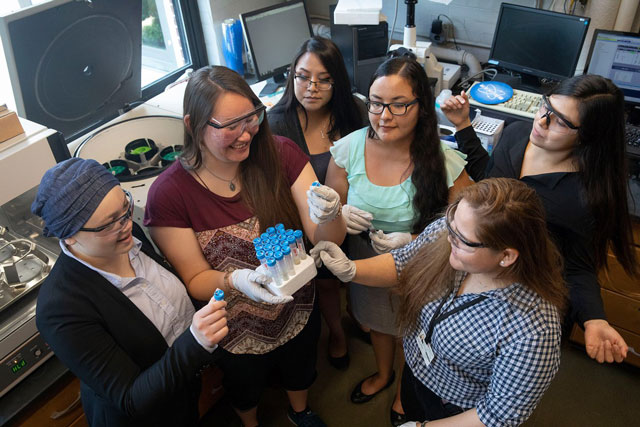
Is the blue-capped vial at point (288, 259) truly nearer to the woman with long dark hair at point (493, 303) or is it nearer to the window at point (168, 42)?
Result: the woman with long dark hair at point (493, 303)

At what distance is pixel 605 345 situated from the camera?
1314 millimetres

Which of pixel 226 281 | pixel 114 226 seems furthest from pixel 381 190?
pixel 114 226

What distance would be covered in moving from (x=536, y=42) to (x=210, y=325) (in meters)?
2.22

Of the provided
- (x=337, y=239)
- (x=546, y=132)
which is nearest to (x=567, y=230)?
(x=546, y=132)

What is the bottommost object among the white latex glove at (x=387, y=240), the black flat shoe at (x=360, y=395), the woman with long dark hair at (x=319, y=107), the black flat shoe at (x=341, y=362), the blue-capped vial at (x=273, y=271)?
the black flat shoe at (x=360, y=395)

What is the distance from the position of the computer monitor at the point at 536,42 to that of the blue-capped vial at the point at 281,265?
6.36ft

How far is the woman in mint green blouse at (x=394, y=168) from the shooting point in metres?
1.63

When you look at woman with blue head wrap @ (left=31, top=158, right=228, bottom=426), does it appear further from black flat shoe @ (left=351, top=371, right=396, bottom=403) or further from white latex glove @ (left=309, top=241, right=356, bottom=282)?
black flat shoe @ (left=351, top=371, right=396, bottom=403)

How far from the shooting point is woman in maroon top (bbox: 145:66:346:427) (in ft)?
4.55

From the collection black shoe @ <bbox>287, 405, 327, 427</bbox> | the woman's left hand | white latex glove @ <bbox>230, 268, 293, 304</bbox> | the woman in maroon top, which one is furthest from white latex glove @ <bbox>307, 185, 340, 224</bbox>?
black shoe @ <bbox>287, 405, 327, 427</bbox>

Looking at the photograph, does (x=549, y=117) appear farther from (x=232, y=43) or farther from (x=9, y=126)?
(x=232, y=43)

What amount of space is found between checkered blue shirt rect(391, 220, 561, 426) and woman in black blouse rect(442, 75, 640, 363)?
0.31m

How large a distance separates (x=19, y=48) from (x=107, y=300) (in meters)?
0.87

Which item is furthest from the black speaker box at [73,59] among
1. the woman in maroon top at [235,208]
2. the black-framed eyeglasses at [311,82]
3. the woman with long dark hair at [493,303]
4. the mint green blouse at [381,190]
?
the woman with long dark hair at [493,303]
